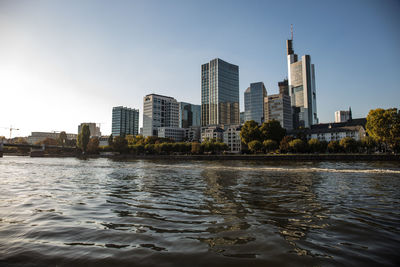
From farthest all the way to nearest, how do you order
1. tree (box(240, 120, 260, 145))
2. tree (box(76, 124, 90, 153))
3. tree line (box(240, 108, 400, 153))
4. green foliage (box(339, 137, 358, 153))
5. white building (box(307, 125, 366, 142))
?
tree (box(76, 124, 90, 153)), white building (box(307, 125, 366, 142)), tree (box(240, 120, 260, 145)), green foliage (box(339, 137, 358, 153)), tree line (box(240, 108, 400, 153))

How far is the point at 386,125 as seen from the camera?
7094 cm

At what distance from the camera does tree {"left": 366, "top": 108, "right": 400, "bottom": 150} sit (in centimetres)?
6962

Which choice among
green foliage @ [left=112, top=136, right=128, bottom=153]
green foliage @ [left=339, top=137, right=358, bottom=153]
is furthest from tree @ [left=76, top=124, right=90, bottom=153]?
green foliage @ [left=339, top=137, right=358, bottom=153]

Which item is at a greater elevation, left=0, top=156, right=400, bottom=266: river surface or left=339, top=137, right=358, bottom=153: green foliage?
left=339, top=137, right=358, bottom=153: green foliage

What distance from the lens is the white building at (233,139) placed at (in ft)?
562

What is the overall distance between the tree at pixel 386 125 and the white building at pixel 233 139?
101m

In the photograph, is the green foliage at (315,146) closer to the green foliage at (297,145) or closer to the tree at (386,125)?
the green foliage at (297,145)

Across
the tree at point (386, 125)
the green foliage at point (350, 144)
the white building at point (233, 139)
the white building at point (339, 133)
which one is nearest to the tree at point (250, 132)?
the green foliage at point (350, 144)

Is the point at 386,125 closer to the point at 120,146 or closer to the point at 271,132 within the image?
the point at 271,132

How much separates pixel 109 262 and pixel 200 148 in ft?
406

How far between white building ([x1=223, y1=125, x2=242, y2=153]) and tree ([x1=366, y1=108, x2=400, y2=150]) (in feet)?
331

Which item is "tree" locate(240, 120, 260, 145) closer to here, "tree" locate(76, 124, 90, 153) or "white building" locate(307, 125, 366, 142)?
"white building" locate(307, 125, 366, 142)

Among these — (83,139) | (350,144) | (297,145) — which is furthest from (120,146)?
(350,144)

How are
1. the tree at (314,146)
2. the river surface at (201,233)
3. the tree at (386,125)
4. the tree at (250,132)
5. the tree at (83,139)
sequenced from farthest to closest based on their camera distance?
the tree at (83,139), the tree at (250,132), the tree at (314,146), the tree at (386,125), the river surface at (201,233)
